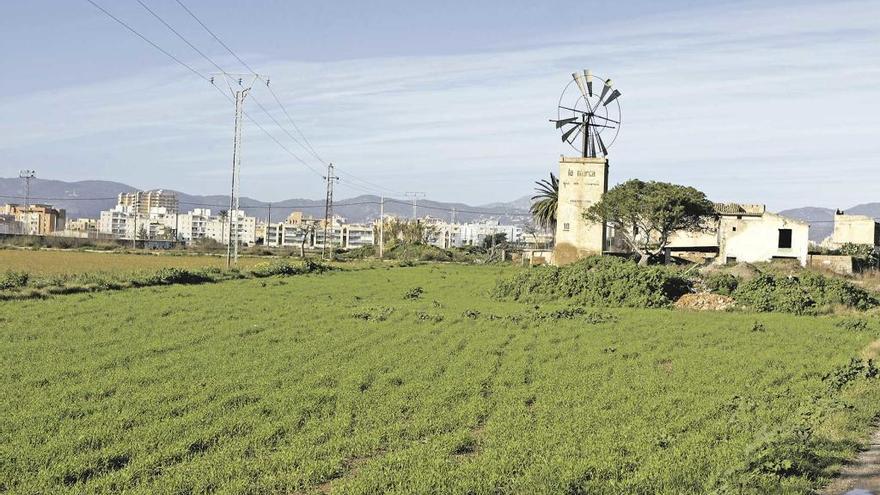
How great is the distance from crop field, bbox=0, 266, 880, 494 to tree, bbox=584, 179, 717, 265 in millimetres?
38738

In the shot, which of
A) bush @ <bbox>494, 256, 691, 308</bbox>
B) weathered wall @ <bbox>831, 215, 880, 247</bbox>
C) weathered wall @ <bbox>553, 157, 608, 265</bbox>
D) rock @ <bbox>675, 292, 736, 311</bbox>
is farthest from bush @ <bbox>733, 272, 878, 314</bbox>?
weathered wall @ <bbox>831, 215, 880, 247</bbox>

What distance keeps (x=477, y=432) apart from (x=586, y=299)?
963 inches

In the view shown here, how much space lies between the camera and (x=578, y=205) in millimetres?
71875

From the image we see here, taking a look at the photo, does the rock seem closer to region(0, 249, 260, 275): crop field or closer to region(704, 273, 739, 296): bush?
region(704, 273, 739, 296): bush

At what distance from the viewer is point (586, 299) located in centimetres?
3531

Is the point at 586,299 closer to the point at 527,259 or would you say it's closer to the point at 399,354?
the point at 399,354

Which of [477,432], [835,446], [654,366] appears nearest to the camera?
[835,446]

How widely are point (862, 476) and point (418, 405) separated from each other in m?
6.10

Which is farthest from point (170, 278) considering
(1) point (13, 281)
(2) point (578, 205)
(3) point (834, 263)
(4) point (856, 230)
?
(4) point (856, 230)

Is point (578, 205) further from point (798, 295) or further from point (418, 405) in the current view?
point (418, 405)

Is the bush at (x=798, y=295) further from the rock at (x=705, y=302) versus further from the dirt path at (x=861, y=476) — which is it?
the dirt path at (x=861, y=476)

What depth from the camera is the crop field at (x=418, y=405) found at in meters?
9.15

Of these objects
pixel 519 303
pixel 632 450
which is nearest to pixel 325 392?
pixel 632 450

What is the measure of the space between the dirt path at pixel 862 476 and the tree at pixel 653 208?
52345 millimetres
